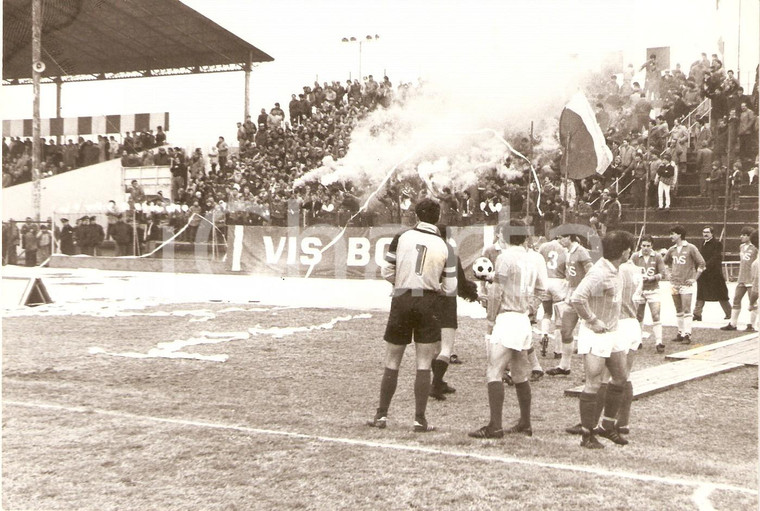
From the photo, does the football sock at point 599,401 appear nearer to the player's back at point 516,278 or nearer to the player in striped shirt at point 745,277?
the player's back at point 516,278

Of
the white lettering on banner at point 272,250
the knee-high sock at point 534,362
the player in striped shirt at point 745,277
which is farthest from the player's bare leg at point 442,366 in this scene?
the white lettering on banner at point 272,250

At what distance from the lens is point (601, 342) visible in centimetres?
479

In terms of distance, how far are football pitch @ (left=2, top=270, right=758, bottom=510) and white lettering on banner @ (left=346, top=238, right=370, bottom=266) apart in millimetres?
6797

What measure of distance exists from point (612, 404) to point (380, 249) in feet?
34.1

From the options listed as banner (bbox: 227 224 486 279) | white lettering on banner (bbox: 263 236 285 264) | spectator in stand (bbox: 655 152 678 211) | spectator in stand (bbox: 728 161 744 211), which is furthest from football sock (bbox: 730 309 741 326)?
white lettering on banner (bbox: 263 236 285 264)

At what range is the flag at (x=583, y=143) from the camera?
12047 mm

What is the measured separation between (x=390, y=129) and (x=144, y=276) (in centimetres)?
677

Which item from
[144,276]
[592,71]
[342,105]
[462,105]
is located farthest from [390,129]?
[144,276]

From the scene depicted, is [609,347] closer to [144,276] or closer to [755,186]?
[755,186]

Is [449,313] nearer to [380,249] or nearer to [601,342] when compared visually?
[601,342]

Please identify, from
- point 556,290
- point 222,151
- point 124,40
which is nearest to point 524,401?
point 556,290

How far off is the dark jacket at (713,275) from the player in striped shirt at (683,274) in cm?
71

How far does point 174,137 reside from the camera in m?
15.8

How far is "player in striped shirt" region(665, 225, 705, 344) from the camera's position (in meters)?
9.35
